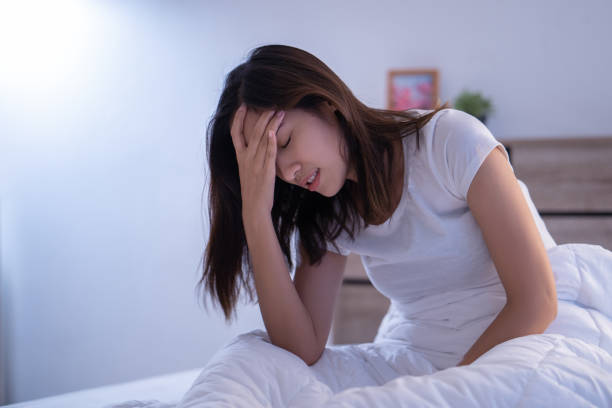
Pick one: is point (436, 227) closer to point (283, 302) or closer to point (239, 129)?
point (283, 302)

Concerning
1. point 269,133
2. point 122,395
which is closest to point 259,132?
point 269,133

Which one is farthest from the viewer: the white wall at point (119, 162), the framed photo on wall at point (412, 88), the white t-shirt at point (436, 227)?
the white wall at point (119, 162)

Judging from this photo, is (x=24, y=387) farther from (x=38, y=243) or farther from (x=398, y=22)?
(x=398, y=22)

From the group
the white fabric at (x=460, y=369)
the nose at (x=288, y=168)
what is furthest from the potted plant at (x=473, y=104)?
the nose at (x=288, y=168)

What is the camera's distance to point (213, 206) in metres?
1.21

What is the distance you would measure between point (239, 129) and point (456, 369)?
666 millimetres

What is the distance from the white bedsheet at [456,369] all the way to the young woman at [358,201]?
35 millimetres

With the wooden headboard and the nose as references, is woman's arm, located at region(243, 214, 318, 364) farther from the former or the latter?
the wooden headboard

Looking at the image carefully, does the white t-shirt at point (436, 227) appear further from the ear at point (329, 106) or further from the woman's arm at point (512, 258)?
the ear at point (329, 106)

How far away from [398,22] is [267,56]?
6.20 feet

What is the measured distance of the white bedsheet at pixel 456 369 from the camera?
529 mm

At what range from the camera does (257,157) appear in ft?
3.46

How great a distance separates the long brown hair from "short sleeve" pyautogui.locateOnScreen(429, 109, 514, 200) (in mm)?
60

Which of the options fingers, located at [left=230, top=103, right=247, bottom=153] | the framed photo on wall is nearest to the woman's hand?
fingers, located at [left=230, top=103, right=247, bottom=153]
